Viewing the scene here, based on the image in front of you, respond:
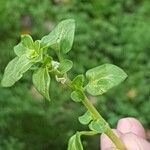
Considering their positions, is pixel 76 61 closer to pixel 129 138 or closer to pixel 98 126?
pixel 129 138

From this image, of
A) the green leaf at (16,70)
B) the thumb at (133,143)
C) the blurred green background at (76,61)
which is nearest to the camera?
the green leaf at (16,70)

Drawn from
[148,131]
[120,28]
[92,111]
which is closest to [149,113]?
[148,131]

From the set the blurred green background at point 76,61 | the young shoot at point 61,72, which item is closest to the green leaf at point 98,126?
the young shoot at point 61,72

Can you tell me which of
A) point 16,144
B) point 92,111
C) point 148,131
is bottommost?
point 148,131

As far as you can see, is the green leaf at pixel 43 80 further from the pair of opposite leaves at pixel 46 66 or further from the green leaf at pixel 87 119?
the green leaf at pixel 87 119

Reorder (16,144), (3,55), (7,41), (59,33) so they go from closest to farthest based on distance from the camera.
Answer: (59,33)
(16,144)
(3,55)
(7,41)

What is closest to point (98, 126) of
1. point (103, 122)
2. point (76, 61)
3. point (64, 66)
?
point (103, 122)

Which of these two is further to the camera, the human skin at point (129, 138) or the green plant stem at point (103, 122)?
the human skin at point (129, 138)

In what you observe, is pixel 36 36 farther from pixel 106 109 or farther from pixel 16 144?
pixel 16 144
